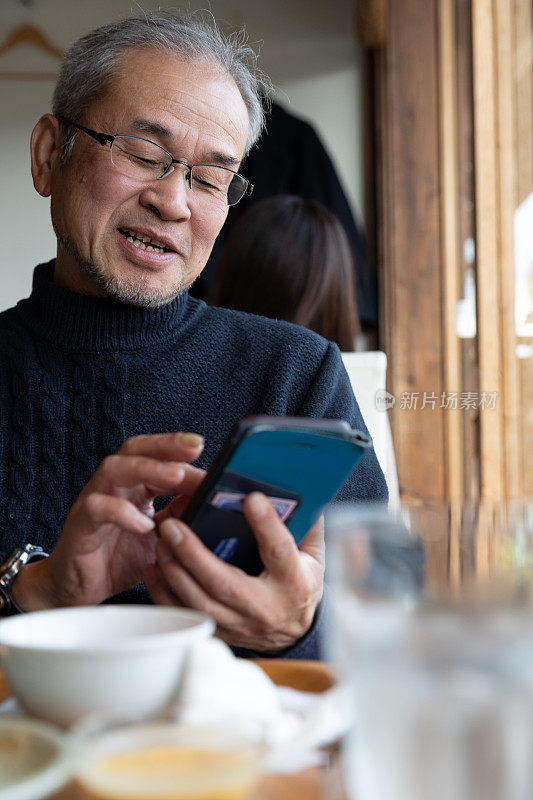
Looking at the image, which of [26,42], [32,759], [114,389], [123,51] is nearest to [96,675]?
[32,759]

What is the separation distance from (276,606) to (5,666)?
322 millimetres

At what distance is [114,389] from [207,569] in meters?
0.53

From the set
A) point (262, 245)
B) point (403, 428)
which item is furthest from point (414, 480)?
point (262, 245)

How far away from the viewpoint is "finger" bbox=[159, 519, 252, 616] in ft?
2.23

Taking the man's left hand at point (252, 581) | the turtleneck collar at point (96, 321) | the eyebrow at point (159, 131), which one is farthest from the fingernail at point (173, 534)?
the eyebrow at point (159, 131)

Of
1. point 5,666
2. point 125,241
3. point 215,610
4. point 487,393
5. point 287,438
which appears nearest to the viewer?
point 5,666

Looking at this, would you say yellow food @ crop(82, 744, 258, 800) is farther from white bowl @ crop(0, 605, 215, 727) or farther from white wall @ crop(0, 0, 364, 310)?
white wall @ crop(0, 0, 364, 310)

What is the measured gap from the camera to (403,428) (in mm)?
3123

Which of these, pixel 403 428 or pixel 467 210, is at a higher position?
pixel 467 210

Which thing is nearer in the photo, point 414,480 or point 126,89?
point 126,89

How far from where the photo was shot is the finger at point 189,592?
2.31 ft

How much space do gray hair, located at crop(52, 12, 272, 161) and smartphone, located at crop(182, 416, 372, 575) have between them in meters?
0.75

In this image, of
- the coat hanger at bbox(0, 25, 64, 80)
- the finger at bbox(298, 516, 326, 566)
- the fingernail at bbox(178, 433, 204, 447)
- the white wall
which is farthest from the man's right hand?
the coat hanger at bbox(0, 25, 64, 80)

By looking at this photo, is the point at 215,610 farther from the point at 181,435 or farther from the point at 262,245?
the point at 262,245
